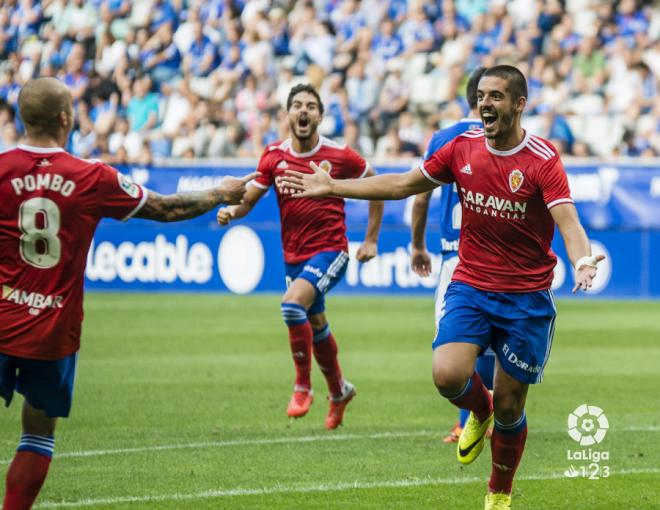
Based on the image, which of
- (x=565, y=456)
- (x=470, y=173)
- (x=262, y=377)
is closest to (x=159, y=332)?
(x=262, y=377)

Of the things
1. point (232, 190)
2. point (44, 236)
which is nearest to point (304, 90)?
point (232, 190)

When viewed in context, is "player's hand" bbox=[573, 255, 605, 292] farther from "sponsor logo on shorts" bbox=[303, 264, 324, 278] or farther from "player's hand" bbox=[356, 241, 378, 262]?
"sponsor logo on shorts" bbox=[303, 264, 324, 278]

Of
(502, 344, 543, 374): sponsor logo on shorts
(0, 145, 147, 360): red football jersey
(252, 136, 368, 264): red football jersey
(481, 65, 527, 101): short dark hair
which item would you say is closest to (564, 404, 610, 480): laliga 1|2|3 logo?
(502, 344, 543, 374): sponsor logo on shorts

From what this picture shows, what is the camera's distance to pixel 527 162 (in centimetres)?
693

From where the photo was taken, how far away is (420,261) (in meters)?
9.52

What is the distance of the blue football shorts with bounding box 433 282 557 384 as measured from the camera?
6.96 m

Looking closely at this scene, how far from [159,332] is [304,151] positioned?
657 centimetres

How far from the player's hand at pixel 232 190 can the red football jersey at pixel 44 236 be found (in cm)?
65

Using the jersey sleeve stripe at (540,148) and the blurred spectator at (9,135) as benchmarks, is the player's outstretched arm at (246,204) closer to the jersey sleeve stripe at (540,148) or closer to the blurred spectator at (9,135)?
the jersey sleeve stripe at (540,148)

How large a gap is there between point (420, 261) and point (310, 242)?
1.31 metres

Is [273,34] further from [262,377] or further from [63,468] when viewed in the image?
[63,468]

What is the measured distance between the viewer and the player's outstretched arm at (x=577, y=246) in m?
6.25

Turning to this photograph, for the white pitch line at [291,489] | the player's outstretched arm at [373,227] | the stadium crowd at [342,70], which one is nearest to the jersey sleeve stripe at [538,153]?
the white pitch line at [291,489]

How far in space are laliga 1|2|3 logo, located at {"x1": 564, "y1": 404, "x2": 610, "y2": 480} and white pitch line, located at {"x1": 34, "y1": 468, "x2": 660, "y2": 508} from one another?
0.44ft
